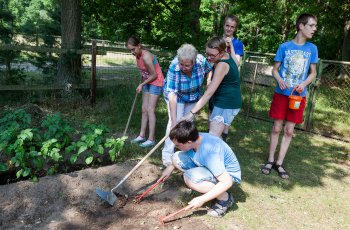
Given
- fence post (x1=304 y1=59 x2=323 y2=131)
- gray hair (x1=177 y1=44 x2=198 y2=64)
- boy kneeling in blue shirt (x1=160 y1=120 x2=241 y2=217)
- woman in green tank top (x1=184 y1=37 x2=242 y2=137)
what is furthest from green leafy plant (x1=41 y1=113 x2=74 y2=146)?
fence post (x1=304 y1=59 x2=323 y2=131)

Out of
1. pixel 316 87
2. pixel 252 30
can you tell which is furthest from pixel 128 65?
pixel 252 30

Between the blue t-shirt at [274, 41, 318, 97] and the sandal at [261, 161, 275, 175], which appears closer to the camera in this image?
the blue t-shirt at [274, 41, 318, 97]

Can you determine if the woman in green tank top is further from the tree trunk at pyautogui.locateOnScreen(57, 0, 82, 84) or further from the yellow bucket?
the tree trunk at pyautogui.locateOnScreen(57, 0, 82, 84)

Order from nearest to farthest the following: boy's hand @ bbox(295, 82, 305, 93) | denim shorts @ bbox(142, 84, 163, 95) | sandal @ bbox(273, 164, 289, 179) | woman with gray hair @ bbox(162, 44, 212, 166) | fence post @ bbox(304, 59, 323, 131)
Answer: woman with gray hair @ bbox(162, 44, 212, 166) → boy's hand @ bbox(295, 82, 305, 93) → sandal @ bbox(273, 164, 289, 179) → denim shorts @ bbox(142, 84, 163, 95) → fence post @ bbox(304, 59, 323, 131)

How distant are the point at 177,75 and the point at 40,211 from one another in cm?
192

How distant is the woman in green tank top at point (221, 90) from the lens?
10.7 ft

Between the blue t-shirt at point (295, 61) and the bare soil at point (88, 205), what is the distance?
182 cm

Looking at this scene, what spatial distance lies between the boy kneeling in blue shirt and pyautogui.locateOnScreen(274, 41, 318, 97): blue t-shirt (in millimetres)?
1507

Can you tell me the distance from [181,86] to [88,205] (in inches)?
61.3

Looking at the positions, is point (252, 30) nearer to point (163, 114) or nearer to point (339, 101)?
point (339, 101)

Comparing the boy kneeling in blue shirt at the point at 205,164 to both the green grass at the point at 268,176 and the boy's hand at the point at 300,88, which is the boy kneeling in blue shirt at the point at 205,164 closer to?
the green grass at the point at 268,176

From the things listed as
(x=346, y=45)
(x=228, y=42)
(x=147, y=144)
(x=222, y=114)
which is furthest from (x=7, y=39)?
(x=346, y=45)

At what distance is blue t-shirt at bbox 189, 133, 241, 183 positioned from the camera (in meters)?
2.88

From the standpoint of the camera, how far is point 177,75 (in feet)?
11.4
